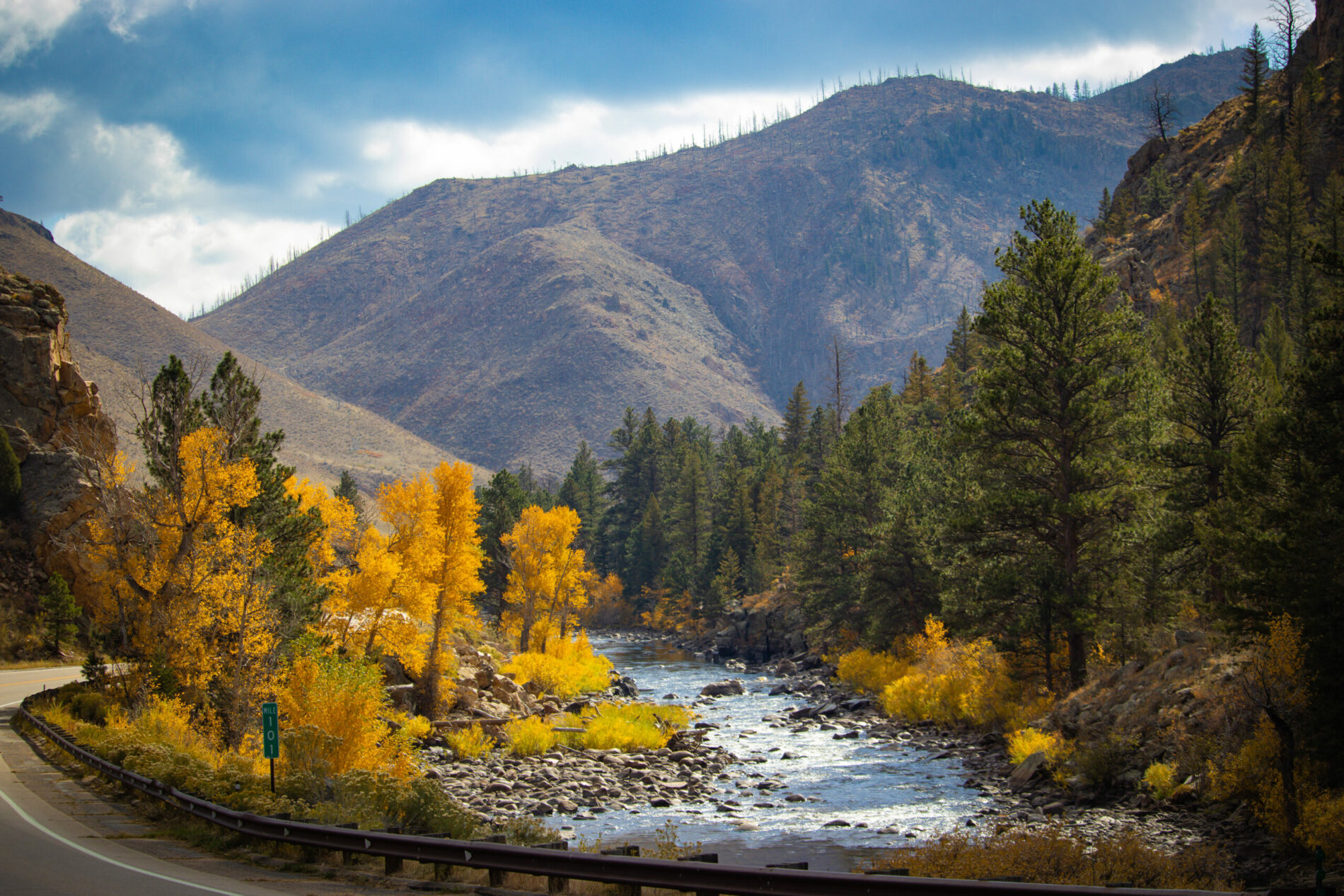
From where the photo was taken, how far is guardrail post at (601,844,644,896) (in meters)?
9.23

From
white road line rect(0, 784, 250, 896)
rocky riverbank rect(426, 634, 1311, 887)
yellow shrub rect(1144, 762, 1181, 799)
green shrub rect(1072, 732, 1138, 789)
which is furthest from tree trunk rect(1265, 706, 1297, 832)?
white road line rect(0, 784, 250, 896)

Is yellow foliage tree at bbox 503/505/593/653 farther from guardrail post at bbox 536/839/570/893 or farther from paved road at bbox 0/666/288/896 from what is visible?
guardrail post at bbox 536/839/570/893

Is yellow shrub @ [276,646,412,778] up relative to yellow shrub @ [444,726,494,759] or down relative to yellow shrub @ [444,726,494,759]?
up

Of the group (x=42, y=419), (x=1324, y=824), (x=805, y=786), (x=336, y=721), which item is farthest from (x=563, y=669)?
(x=1324, y=824)

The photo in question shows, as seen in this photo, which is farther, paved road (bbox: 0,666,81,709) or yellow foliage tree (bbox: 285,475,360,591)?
yellow foliage tree (bbox: 285,475,360,591)

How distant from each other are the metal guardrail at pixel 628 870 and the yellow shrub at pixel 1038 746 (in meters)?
16.5

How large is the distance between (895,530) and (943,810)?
22019 mm

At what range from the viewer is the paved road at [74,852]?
32.7ft

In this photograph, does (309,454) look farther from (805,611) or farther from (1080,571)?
(1080,571)

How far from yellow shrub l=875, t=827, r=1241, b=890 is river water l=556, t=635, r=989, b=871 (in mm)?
5622

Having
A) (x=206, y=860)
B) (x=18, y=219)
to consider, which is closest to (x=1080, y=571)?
(x=206, y=860)

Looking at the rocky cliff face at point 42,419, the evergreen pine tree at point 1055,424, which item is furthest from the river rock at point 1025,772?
the rocky cliff face at point 42,419

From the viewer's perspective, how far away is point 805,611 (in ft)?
174

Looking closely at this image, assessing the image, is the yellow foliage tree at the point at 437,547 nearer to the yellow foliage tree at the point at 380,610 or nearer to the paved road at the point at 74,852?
the yellow foliage tree at the point at 380,610
